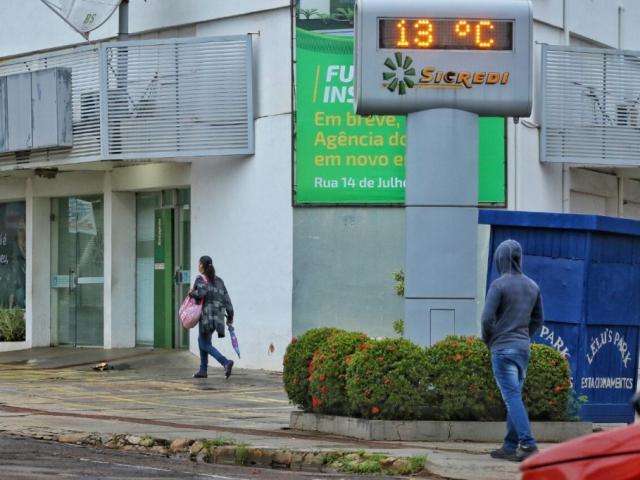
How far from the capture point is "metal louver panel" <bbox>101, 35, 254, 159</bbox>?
22.9 m

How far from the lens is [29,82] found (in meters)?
24.5

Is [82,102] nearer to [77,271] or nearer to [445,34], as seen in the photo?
[77,271]

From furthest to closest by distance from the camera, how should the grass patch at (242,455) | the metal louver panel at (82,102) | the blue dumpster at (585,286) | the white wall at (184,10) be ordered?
1. the metal louver panel at (82,102)
2. the white wall at (184,10)
3. the blue dumpster at (585,286)
4. the grass patch at (242,455)

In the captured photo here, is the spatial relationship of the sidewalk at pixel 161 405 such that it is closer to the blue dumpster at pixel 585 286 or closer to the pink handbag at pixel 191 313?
the pink handbag at pixel 191 313

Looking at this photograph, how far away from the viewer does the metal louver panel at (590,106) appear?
2311 centimetres

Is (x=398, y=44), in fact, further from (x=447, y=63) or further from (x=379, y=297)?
(x=379, y=297)

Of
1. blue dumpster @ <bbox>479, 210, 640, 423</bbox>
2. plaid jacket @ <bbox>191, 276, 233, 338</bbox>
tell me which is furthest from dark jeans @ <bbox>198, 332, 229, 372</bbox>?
blue dumpster @ <bbox>479, 210, 640, 423</bbox>

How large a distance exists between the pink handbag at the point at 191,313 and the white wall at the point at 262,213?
215 cm

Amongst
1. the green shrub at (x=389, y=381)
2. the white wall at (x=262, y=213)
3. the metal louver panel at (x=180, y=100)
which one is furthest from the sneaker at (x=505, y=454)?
the metal louver panel at (x=180, y=100)

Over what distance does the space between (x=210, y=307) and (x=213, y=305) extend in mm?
55

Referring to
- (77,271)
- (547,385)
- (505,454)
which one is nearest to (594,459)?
(505,454)

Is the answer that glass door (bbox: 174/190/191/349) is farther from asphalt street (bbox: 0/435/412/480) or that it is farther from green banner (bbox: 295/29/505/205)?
asphalt street (bbox: 0/435/412/480)

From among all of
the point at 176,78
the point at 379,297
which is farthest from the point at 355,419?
the point at 176,78

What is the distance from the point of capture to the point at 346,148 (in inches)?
877
